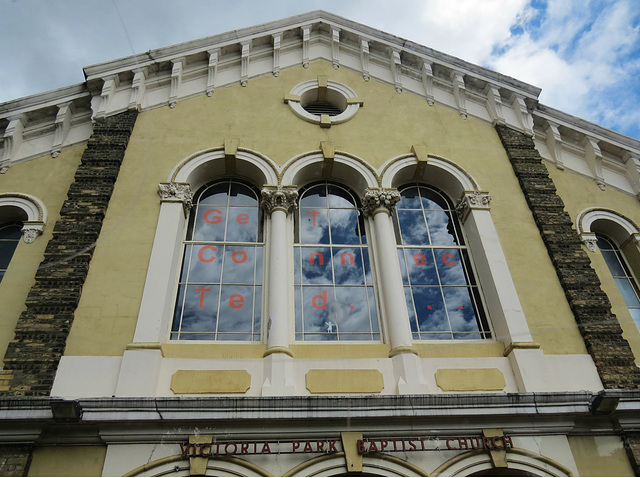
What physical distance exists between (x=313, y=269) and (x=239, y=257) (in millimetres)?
1347

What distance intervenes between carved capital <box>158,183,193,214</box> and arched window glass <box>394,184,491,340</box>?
13.1 feet

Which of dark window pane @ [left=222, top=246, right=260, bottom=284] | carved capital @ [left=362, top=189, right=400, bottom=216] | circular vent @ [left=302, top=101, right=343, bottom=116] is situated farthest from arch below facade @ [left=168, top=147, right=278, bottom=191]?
circular vent @ [left=302, top=101, right=343, bottom=116]

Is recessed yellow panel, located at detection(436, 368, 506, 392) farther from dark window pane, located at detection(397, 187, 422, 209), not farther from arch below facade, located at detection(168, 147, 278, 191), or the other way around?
arch below facade, located at detection(168, 147, 278, 191)

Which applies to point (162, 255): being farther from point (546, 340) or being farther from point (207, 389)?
point (546, 340)

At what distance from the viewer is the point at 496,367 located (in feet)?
27.0

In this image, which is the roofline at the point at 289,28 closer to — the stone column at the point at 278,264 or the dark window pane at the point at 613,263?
the dark window pane at the point at 613,263

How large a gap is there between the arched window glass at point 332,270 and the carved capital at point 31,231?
4489 mm

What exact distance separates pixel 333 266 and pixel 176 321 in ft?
9.33

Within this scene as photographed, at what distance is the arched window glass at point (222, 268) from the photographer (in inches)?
338

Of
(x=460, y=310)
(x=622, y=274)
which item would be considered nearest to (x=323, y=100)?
(x=460, y=310)

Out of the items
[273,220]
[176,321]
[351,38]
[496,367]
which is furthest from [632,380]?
[351,38]

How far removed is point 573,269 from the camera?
30.4 feet

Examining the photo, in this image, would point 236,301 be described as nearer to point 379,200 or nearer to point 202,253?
point 202,253

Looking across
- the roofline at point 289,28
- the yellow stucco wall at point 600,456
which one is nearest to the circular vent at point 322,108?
the roofline at point 289,28
